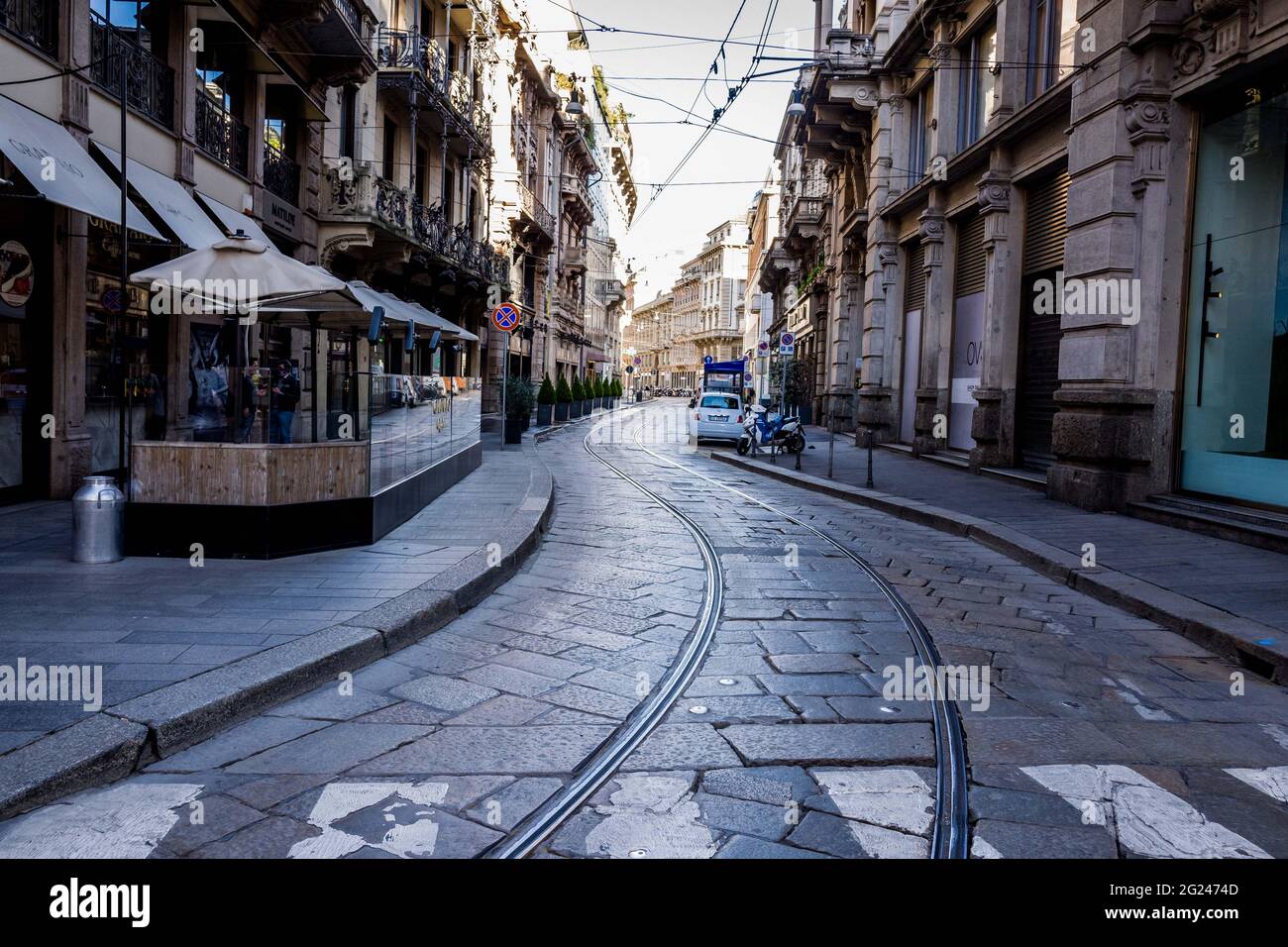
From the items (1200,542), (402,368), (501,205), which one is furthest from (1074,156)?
(501,205)

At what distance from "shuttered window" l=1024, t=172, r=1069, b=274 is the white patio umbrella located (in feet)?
33.6

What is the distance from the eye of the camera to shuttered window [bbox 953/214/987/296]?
17734mm

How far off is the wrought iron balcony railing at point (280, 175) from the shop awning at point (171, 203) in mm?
3834

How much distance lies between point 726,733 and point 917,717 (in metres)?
0.92

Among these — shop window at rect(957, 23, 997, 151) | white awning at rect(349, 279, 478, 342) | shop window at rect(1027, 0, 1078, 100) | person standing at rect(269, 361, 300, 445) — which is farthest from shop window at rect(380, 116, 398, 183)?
person standing at rect(269, 361, 300, 445)

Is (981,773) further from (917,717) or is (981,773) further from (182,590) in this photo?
(182,590)

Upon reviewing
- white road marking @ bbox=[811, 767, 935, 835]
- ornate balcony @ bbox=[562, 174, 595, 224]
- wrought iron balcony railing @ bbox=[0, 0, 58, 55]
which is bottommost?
white road marking @ bbox=[811, 767, 935, 835]

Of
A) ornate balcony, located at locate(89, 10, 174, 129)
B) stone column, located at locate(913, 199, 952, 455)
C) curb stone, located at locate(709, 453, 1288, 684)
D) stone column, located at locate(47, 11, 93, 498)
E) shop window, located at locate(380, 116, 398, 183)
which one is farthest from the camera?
shop window, located at locate(380, 116, 398, 183)

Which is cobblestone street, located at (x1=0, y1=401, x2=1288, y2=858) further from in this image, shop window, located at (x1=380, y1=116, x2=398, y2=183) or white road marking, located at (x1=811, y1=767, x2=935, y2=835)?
shop window, located at (x1=380, y1=116, x2=398, y2=183)

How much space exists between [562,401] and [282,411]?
29.8 meters

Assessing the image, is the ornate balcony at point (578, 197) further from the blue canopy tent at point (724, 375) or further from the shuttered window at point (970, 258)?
the shuttered window at point (970, 258)

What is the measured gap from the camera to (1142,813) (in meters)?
3.53

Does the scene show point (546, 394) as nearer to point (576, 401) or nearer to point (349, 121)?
point (576, 401)

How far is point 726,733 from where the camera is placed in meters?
4.30
